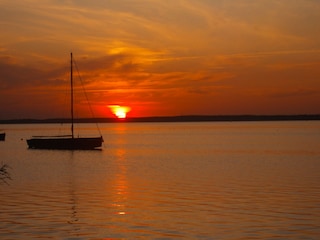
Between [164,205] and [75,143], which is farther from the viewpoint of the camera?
[75,143]

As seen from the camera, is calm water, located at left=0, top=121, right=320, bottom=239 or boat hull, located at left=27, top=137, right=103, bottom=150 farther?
boat hull, located at left=27, top=137, right=103, bottom=150

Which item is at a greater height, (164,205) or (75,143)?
(75,143)

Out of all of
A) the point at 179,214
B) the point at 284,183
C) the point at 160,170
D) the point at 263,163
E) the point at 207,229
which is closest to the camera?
the point at 207,229

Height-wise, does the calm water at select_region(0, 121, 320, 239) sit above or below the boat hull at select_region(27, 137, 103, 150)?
below

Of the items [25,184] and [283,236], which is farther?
[25,184]

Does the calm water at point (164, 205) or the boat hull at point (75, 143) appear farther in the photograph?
the boat hull at point (75, 143)

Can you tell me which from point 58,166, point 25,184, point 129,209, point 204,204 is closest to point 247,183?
point 204,204

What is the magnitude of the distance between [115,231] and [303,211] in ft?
31.8

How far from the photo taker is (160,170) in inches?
2079

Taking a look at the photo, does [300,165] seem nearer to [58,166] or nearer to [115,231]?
[58,166]

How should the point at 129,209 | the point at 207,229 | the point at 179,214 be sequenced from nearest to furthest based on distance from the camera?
the point at 207,229 < the point at 179,214 < the point at 129,209

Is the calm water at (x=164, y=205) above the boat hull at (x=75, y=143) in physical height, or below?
below

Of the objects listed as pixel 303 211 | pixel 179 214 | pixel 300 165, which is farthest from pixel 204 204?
pixel 300 165

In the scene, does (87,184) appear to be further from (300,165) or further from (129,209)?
(300,165)
